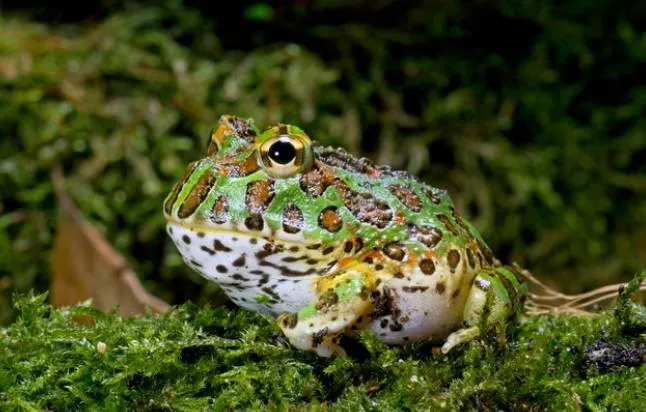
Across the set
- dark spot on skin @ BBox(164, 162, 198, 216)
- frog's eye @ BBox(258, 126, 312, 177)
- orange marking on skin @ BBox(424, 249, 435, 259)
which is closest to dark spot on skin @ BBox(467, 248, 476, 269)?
orange marking on skin @ BBox(424, 249, 435, 259)

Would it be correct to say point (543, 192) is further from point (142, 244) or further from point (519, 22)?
point (142, 244)

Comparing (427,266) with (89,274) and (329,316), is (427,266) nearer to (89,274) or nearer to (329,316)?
(329,316)

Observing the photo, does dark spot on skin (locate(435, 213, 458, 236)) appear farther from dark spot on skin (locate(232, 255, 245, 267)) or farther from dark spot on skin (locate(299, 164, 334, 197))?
dark spot on skin (locate(232, 255, 245, 267))

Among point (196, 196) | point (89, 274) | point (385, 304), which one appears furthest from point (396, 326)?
point (89, 274)

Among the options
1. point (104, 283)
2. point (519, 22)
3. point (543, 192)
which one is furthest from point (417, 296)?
point (519, 22)

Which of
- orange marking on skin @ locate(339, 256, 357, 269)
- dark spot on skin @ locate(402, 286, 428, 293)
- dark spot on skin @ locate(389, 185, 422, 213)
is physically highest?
dark spot on skin @ locate(389, 185, 422, 213)
